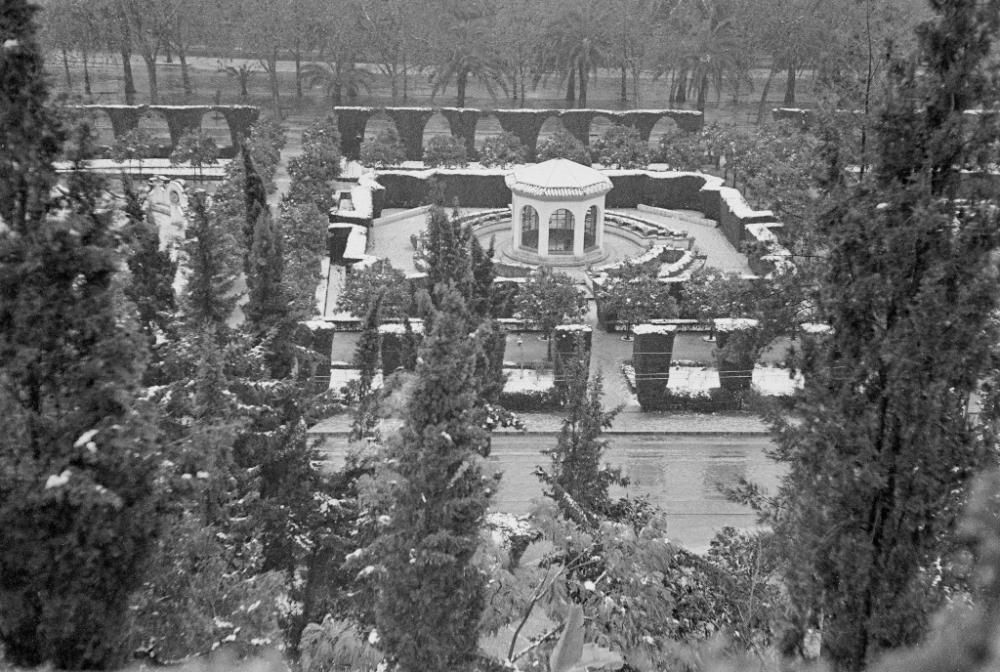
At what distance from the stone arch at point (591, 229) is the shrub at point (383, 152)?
529 inches

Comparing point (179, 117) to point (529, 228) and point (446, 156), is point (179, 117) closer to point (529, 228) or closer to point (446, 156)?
point (446, 156)

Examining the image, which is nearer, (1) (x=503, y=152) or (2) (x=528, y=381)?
(2) (x=528, y=381)

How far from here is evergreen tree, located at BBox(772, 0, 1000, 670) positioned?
9.48m

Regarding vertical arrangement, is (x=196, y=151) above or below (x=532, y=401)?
above

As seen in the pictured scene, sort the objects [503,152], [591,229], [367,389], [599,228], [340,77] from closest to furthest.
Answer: [367,389], [599,228], [591,229], [503,152], [340,77]

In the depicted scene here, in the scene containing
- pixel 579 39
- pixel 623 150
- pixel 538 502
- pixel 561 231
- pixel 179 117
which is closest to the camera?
pixel 538 502

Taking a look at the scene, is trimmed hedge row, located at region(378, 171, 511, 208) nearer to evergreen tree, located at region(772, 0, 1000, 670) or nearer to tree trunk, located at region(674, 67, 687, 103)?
tree trunk, located at region(674, 67, 687, 103)

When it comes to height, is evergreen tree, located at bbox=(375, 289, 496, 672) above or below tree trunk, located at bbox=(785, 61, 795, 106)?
below

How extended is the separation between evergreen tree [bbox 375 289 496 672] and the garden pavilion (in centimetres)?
2216

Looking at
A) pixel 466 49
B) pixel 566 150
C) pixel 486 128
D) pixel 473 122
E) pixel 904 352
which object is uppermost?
pixel 466 49

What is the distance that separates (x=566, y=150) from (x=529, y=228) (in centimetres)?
1110

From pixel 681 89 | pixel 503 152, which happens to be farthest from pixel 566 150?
pixel 681 89

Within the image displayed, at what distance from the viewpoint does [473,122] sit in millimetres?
50344

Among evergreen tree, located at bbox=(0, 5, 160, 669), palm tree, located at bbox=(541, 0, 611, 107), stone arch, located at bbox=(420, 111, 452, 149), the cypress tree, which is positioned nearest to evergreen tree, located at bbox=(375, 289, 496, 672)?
evergreen tree, located at bbox=(0, 5, 160, 669)
